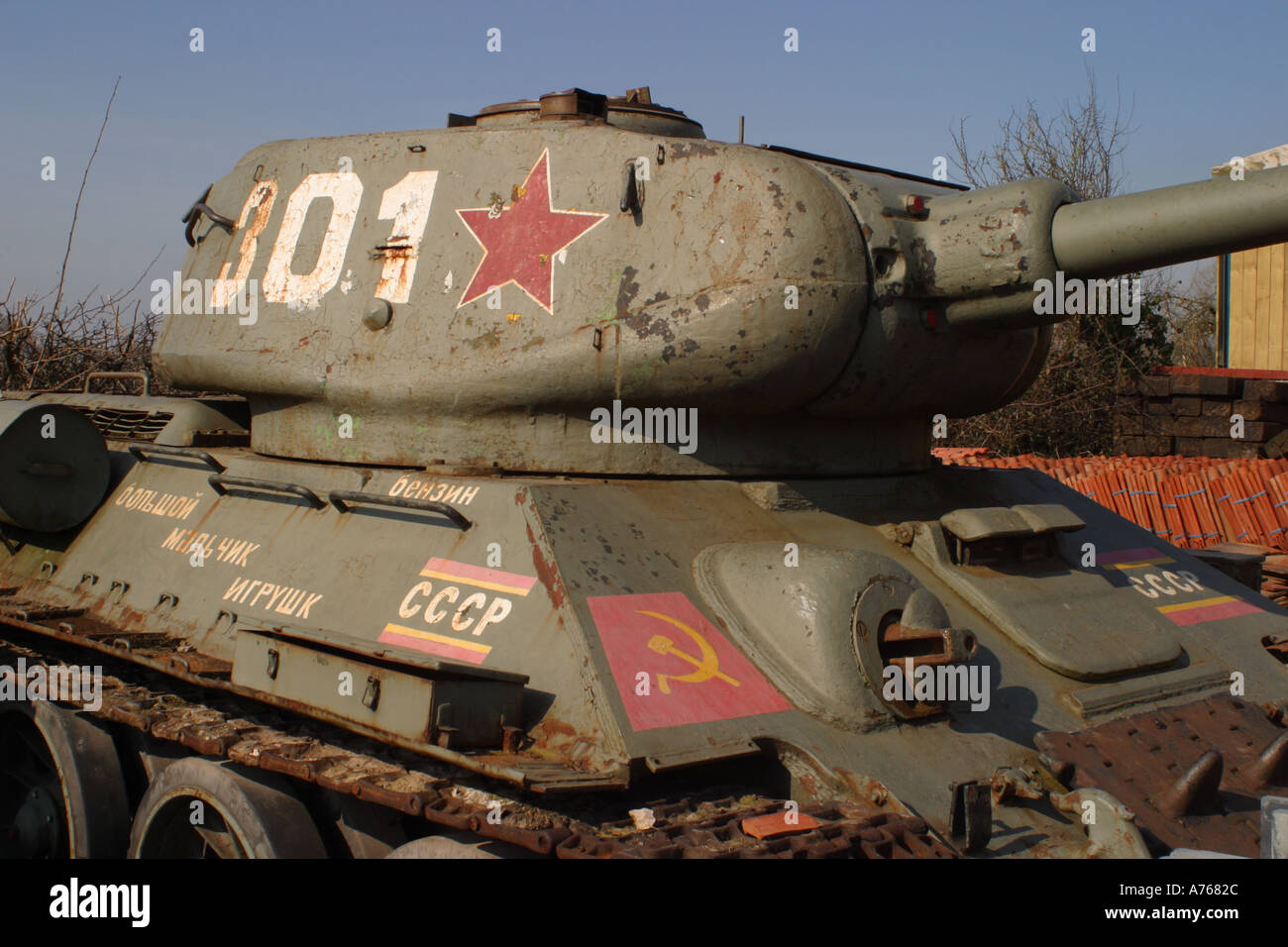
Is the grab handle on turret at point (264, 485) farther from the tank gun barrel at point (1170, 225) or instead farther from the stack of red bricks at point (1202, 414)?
the stack of red bricks at point (1202, 414)

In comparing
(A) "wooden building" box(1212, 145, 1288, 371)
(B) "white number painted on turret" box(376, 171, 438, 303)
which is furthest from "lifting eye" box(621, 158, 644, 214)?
(A) "wooden building" box(1212, 145, 1288, 371)

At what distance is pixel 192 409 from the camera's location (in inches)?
284

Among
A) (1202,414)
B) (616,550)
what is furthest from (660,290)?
(1202,414)

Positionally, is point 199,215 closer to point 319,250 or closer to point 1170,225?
point 319,250

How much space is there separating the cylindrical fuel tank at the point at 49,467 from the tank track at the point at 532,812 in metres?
2.18

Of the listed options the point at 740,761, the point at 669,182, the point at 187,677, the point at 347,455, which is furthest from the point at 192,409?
the point at 740,761

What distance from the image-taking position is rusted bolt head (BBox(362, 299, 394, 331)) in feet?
18.5

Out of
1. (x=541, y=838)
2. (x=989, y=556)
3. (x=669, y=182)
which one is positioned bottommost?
(x=541, y=838)

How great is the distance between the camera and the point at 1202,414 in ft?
54.2

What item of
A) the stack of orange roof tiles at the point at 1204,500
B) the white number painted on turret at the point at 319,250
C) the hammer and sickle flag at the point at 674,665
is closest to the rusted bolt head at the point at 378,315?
the white number painted on turret at the point at 319,250

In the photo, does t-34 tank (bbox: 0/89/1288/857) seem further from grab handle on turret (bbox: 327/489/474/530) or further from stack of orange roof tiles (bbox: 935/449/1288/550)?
stack of orange roof tiles (bbox: 935/449/1288/550)

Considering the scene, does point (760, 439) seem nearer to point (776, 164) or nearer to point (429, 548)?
point (776, 164)

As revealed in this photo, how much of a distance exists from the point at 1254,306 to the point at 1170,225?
17.0 m
